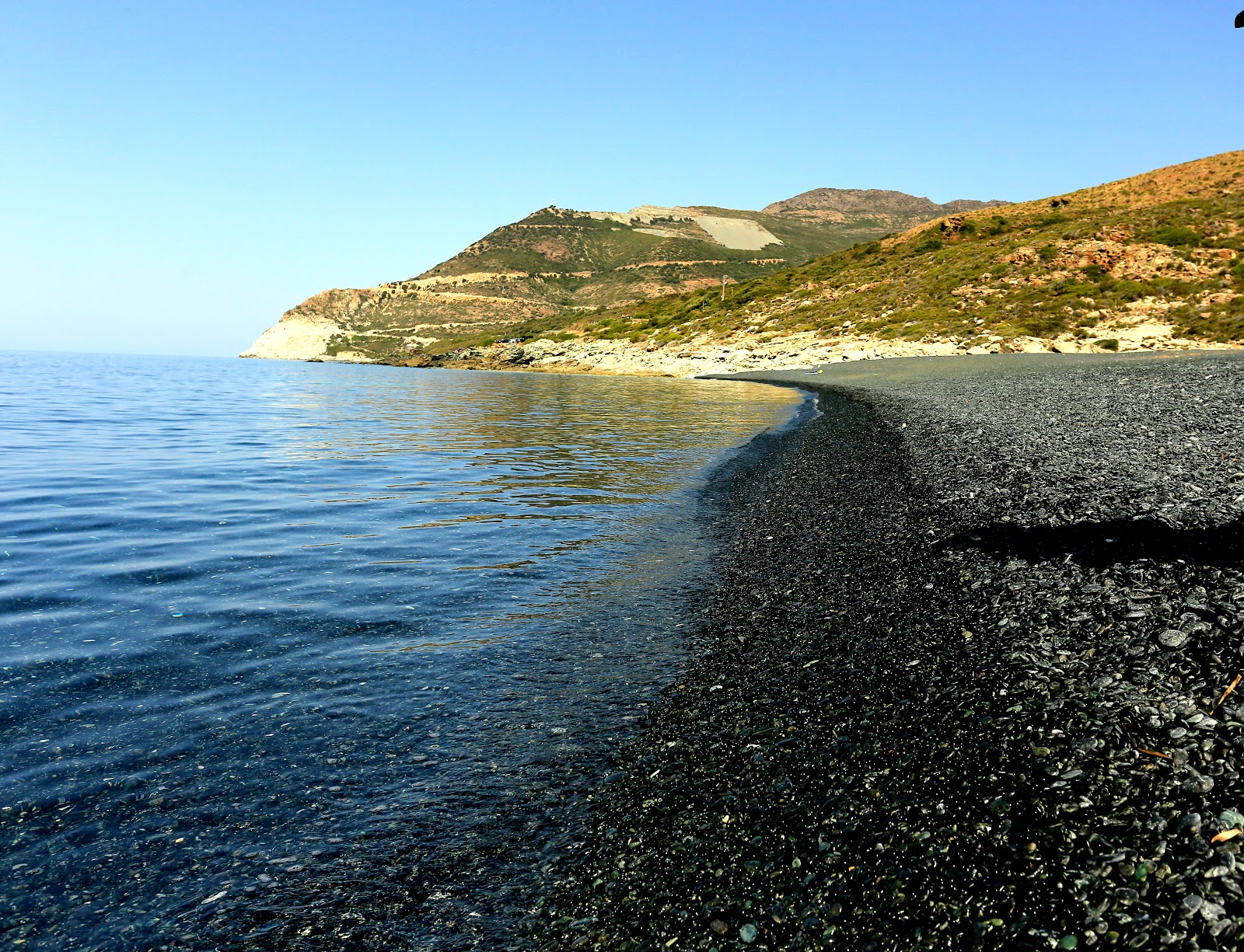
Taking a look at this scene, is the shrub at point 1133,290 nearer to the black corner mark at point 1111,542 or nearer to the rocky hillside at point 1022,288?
the rocky hillside at point 1022,288

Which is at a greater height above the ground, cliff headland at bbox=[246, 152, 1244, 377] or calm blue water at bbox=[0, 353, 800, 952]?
cliff headland at bbox=[246, 152, 1244, 377]

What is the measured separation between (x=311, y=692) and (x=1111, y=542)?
10455 millimetres

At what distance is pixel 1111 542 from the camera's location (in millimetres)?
9672

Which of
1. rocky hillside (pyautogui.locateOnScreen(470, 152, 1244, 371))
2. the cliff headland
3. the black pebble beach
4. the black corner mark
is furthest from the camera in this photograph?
the cliff headland

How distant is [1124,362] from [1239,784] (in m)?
42.2

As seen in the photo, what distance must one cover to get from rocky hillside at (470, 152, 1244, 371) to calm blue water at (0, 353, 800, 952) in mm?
55224

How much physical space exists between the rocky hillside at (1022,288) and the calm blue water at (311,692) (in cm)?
5522

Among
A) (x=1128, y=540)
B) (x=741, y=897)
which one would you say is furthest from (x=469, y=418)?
(x=741, y=897)

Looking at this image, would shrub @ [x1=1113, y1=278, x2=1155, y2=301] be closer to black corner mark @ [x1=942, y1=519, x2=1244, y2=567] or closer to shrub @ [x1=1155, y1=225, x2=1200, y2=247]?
shrub @ [x1=1155, y1=225, x2=1200, y2=247]

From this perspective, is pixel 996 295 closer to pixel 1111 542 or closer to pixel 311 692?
pixel 1111 542

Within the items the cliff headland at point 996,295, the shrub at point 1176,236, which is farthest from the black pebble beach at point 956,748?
the shrub at point 1176,236

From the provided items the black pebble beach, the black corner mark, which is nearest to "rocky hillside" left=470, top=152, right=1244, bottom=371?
the black corner mark

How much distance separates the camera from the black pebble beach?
4.40 meters

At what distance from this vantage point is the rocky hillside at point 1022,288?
195 ft
